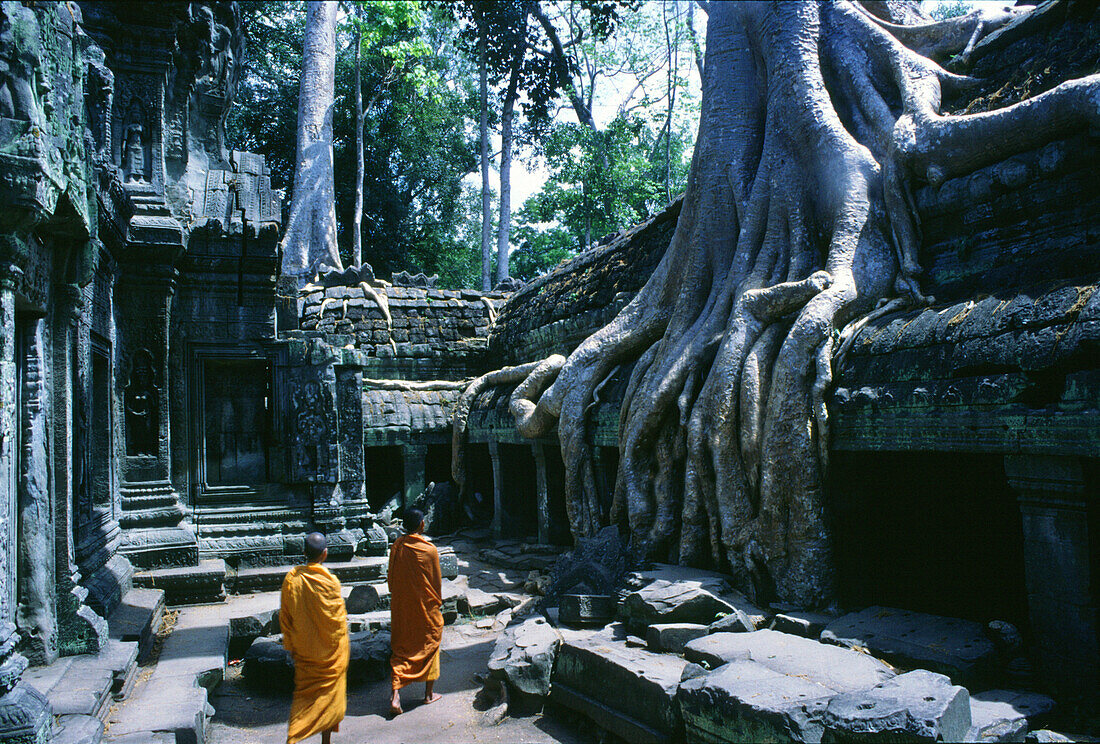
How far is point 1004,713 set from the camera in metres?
3.22

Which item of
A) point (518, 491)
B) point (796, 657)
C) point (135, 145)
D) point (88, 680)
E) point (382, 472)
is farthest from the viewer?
point (382, 472)

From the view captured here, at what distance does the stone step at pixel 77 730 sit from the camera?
114 inches

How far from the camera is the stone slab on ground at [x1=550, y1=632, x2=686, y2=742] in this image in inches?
145

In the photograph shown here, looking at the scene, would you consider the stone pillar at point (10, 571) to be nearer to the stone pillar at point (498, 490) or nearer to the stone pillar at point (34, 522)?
the stone pillar at point (34, 522)

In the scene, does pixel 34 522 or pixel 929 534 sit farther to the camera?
pixel 929 534

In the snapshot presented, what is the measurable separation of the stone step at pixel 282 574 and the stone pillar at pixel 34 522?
2787mm

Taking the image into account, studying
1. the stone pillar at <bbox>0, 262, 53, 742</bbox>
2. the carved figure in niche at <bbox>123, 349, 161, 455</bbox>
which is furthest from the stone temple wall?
the carved figure in niche at <bbox>123, 349, 161, 455</bbox>

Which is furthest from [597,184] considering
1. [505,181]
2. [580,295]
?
[580,295]

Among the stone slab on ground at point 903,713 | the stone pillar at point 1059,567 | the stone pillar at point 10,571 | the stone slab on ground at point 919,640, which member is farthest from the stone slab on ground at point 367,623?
the stone pillar at point 1059,567

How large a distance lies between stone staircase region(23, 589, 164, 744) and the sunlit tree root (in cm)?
370

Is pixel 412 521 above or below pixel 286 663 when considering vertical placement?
above

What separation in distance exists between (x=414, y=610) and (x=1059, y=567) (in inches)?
136

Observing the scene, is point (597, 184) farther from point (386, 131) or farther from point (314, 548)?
point (314, 548)

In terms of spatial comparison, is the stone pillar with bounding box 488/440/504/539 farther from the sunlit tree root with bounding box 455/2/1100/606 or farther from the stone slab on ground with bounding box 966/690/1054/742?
the stone slab on ground with bounding box 966/690/1054/742
